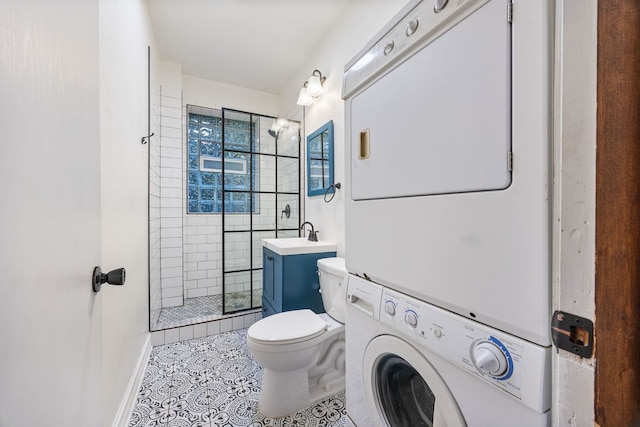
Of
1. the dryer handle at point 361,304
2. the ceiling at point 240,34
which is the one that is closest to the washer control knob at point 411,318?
the dryer handle at point 361,304

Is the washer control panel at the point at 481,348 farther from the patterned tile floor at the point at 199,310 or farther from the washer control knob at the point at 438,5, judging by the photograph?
the patterned tile floor at the point at 199,310

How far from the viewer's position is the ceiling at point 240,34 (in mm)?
1904

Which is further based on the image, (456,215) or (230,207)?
(230,207)

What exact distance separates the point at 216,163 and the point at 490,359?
3140 mm

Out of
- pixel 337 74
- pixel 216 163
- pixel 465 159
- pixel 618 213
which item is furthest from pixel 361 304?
pixel 216 163

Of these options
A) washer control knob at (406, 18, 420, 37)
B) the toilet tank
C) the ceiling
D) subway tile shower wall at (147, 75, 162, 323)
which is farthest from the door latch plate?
subway tile shower wall at (147, 75, 162, 323)

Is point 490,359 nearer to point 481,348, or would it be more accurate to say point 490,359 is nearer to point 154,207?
point 481,348

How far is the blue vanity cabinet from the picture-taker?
185 cm

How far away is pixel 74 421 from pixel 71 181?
0.57 metres

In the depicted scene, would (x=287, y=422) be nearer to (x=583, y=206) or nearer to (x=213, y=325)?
(x=213, y=325)

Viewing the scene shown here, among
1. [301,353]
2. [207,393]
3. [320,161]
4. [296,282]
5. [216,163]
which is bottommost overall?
[207,393]

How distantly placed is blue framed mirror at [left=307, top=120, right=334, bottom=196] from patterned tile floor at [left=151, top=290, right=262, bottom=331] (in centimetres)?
123

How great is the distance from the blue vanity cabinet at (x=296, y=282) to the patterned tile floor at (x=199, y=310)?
2.24 feet

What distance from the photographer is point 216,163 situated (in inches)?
121
